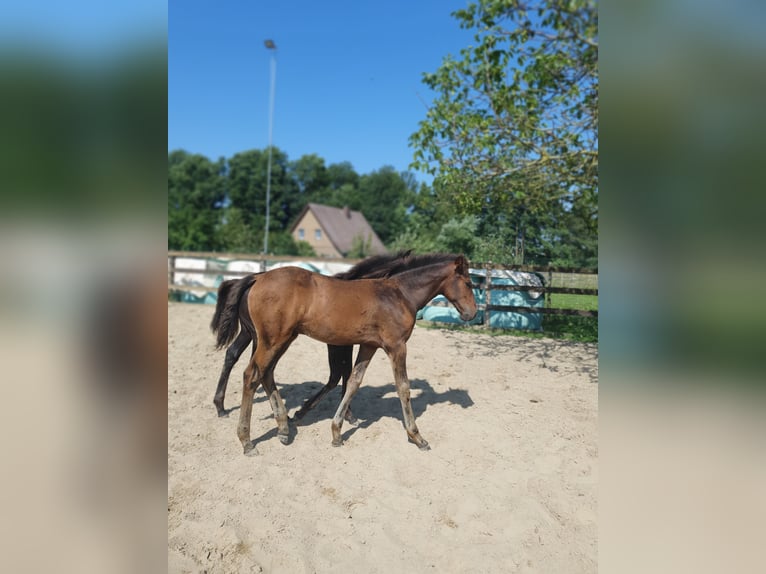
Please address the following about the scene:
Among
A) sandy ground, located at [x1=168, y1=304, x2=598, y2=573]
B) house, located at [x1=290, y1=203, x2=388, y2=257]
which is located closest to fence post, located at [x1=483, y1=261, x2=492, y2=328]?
sandy ground, located at [x1=168, y1=304, x2=598, y2=573]

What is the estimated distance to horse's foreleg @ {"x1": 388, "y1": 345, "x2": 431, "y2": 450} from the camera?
4.40m

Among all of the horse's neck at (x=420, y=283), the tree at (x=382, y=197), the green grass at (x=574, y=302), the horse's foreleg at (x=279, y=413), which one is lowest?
the horse's foreleg at (x=279, y=413)

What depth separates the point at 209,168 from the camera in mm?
54062

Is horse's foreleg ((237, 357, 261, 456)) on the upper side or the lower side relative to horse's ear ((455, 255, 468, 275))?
lower

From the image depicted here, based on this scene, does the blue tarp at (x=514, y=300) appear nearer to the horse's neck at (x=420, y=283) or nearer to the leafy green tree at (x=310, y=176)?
the horse's neck at (x=420, y=283)

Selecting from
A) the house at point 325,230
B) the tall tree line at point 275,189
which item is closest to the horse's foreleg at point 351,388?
the house at point 325,230

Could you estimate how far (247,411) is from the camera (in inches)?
165

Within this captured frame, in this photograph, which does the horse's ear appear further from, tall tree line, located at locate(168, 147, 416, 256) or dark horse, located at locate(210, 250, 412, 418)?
tall tree line, located at locate(168, 147, 416, 256)

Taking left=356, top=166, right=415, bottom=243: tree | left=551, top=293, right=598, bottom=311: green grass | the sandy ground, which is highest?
left=356, top=166, right=415, bottom=243: tree

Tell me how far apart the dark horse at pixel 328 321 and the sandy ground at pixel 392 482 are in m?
0.39

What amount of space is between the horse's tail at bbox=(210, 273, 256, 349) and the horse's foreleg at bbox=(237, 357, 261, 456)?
1.57 feet

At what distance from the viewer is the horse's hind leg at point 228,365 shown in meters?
5.05
